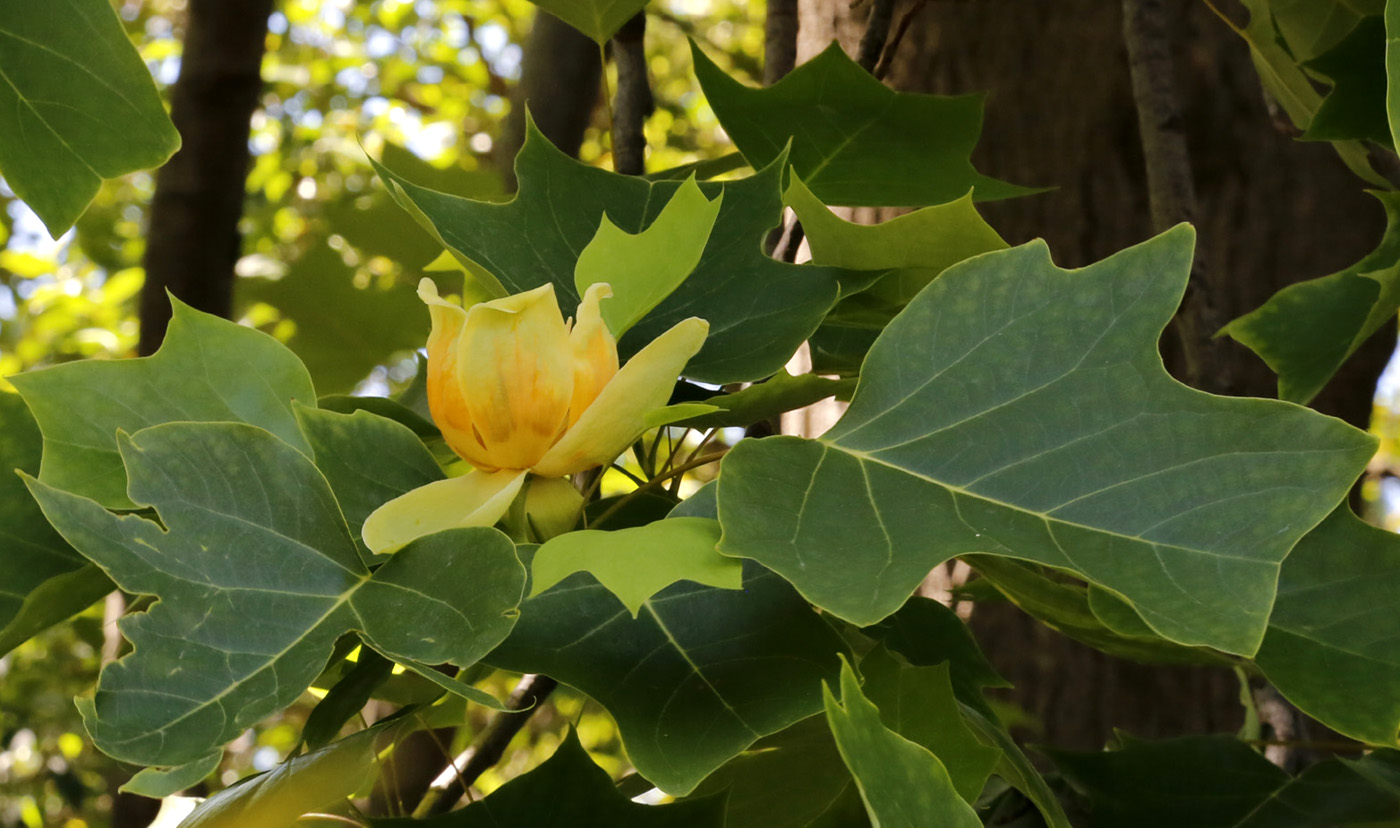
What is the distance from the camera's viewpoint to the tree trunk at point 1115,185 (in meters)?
1.33

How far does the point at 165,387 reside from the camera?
429mm

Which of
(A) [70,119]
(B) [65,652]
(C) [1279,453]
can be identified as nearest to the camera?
(C) [1279,453]

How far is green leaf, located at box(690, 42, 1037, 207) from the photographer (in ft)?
1.97

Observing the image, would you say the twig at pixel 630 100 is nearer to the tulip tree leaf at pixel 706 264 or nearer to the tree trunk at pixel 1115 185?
the tulip tree leaf at pixel 706 264

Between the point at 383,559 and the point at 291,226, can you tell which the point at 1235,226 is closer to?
the point at 383,559

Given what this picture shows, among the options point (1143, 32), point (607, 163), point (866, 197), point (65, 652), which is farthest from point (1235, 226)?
point (65, 652)

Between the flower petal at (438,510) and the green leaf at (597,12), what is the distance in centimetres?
36

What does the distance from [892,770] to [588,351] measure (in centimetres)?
17

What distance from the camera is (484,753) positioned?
25.1 inches

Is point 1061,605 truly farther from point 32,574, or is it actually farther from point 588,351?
point 32,574

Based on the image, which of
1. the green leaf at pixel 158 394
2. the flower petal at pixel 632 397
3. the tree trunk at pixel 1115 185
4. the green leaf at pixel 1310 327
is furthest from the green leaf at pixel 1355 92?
the tree trunk at pixel 1115 185

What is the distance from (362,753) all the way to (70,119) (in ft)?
1.04

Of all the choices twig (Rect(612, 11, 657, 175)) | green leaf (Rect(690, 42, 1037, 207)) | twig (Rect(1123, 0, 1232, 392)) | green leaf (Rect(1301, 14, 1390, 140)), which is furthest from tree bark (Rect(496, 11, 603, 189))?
green leaf (Rect(1301, 14, 1390, 140))

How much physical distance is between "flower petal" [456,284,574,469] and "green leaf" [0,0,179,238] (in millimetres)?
227
